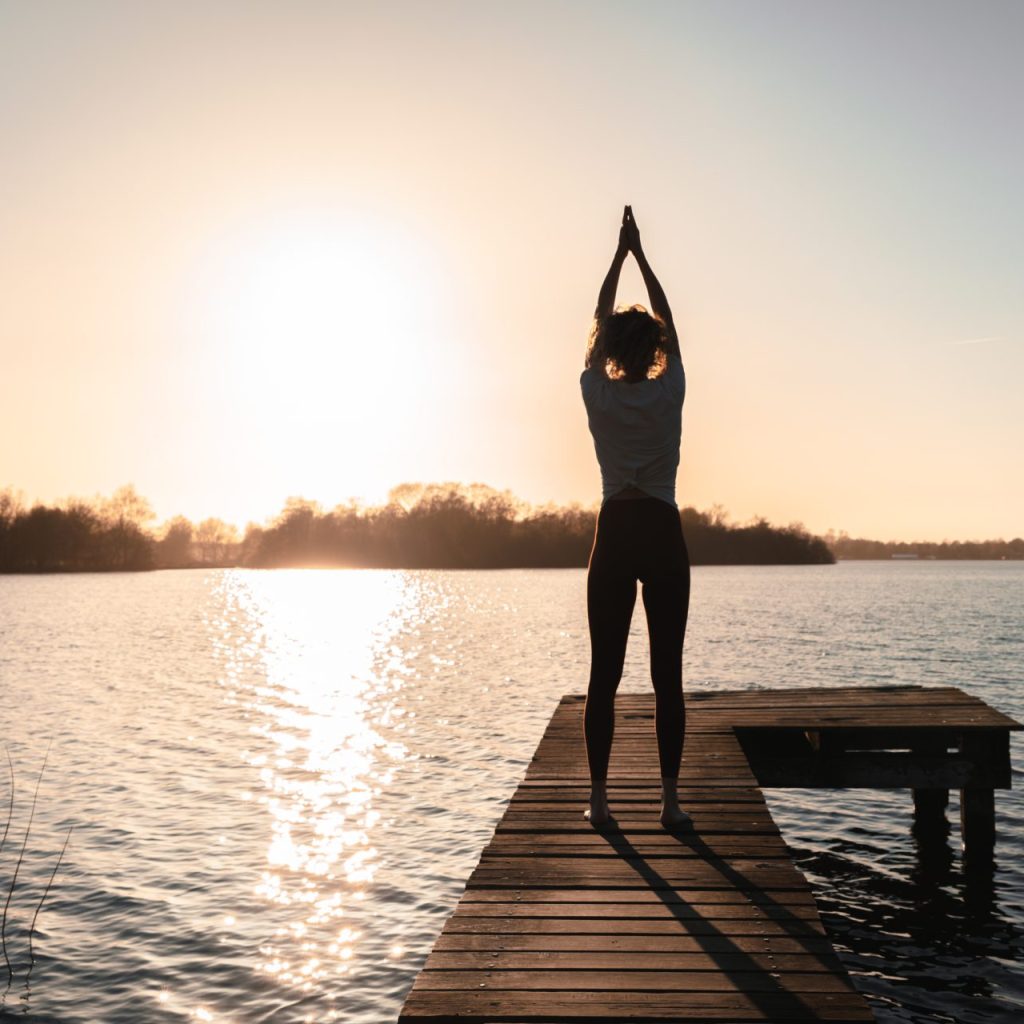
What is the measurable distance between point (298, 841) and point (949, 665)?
2438 cm

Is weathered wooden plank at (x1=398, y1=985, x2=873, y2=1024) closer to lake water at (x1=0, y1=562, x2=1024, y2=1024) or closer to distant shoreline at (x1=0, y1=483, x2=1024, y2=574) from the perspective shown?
lake water at (x1=0, y1=562, x2=1024, y2=1024)

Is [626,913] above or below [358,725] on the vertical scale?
above

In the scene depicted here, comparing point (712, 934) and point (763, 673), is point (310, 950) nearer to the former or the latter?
point (712, 934)

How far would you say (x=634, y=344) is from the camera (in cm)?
527

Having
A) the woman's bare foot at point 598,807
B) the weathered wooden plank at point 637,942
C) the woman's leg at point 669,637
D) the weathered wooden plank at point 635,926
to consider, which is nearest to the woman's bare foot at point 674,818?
the woman's bare foot at point 598,807

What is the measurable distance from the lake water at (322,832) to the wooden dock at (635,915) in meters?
2.15

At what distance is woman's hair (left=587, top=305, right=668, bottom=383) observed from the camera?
5.27 m

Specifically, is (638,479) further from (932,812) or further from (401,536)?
(401,536)

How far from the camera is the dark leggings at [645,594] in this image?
523cm

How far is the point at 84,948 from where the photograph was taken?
8.47m

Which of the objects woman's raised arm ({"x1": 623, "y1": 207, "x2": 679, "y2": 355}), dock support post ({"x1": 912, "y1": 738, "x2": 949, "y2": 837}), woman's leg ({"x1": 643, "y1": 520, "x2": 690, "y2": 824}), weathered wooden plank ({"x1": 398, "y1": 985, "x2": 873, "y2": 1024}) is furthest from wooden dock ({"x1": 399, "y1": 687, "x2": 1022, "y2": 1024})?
woman's raised arm ({"x1": 623, "y1": 207, "x2": 679, "y2": 355})

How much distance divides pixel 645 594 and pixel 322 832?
27.4 ft

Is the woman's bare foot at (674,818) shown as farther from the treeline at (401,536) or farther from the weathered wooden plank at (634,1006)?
the treeline at (401,536)

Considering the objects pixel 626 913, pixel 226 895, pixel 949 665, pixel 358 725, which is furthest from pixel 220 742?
pixel 949 665
